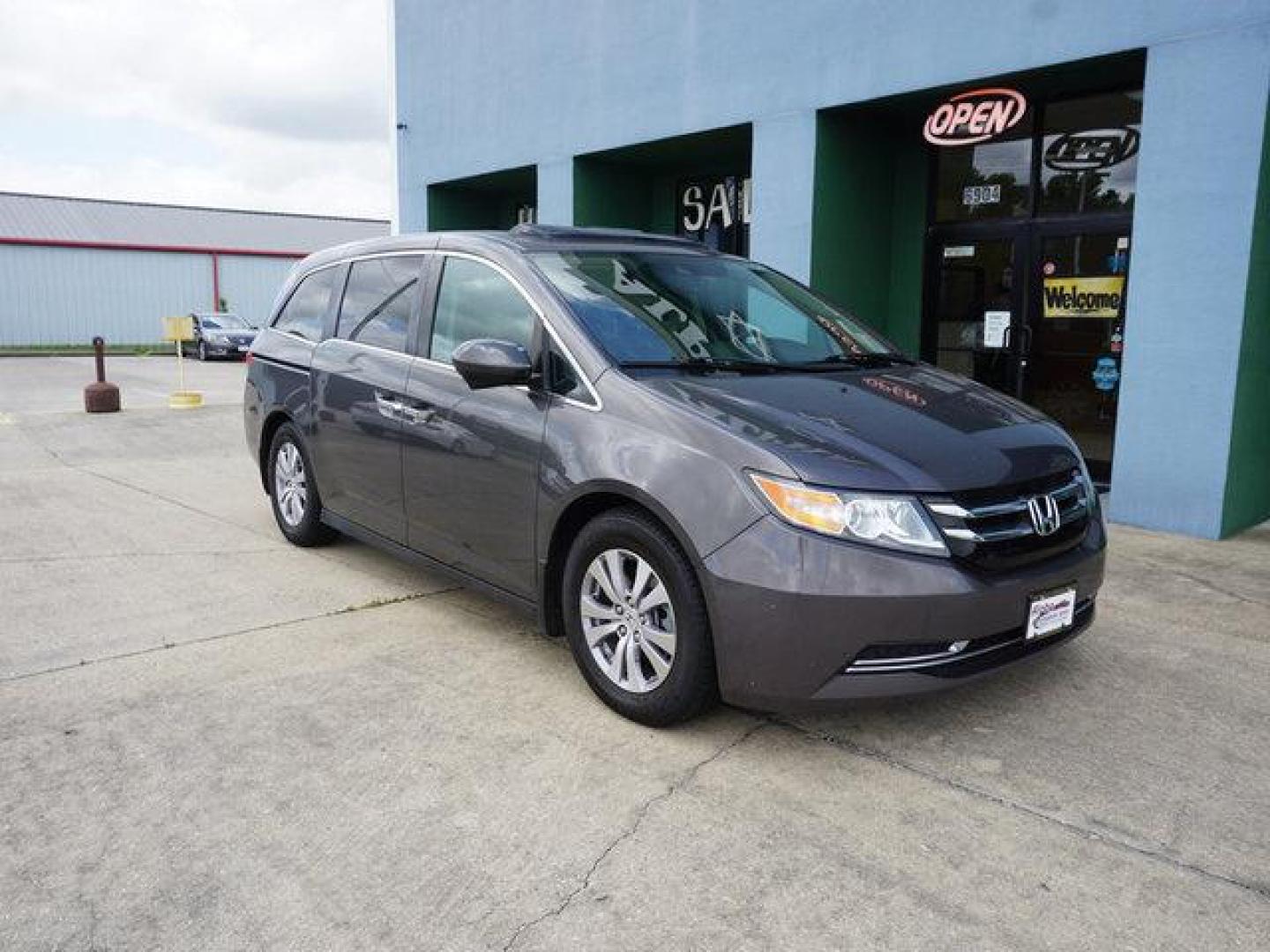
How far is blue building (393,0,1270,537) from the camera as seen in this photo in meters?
6.42

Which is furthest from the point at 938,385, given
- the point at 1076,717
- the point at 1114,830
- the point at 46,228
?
the point at 46,228

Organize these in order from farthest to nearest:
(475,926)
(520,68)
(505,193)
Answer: (505,193)
(520,68)
(475,926)

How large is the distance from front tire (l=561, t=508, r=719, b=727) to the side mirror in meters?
0.64

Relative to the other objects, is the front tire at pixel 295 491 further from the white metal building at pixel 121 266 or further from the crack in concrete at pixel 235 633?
the white metal building at pixel 121 266

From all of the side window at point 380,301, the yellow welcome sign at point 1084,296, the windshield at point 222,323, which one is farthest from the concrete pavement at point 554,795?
the windshield at point 222,323

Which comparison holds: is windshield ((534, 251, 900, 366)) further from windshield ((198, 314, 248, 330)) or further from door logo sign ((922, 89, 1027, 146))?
windshield ((198, 314, 248, 330))

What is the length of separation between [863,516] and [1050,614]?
831mm

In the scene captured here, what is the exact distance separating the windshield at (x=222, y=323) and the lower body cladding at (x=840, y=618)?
28484 mm

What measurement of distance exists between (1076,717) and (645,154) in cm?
852

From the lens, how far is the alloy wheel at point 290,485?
18.8 feet

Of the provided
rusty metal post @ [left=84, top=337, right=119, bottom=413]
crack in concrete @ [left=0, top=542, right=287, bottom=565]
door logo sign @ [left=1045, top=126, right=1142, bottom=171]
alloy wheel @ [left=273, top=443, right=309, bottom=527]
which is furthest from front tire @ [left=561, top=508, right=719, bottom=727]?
rusty metal post @ [left=84, top=337, right=119, bottom=413]

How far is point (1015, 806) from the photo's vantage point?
303 centimetres

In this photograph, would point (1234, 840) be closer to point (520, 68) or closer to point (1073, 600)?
point (1073, 600)

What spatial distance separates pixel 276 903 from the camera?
8.23 feet
